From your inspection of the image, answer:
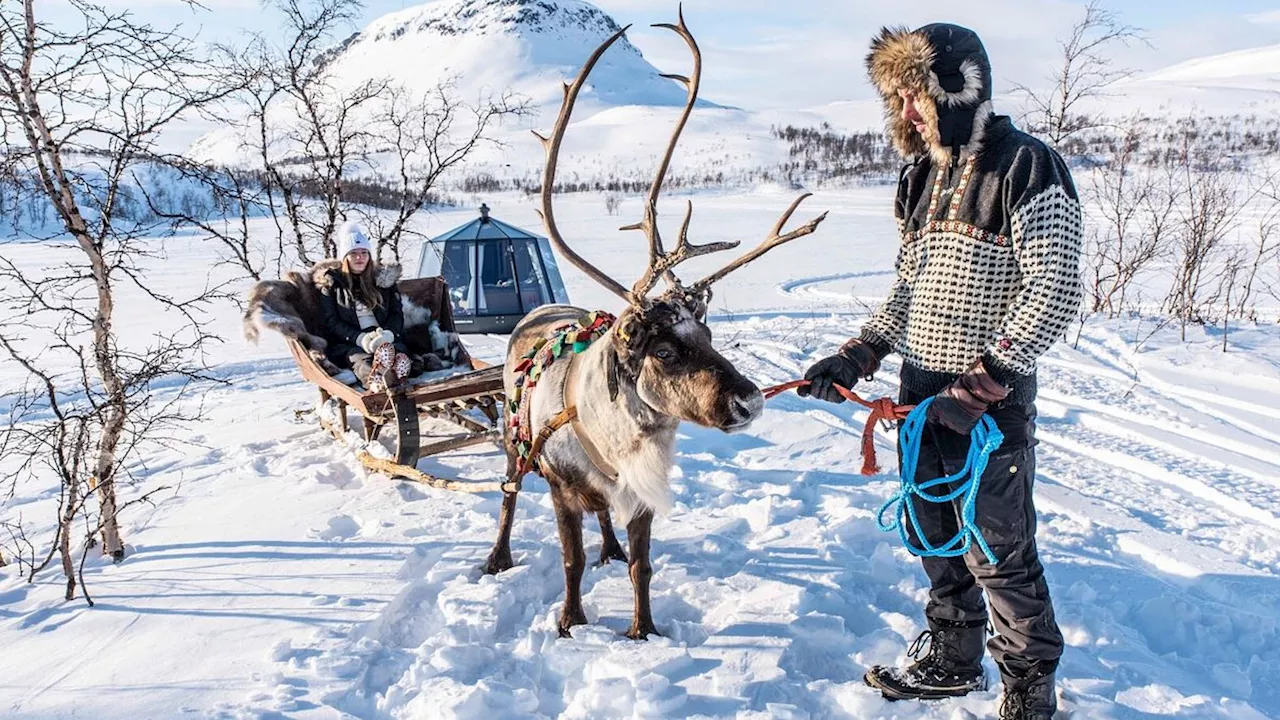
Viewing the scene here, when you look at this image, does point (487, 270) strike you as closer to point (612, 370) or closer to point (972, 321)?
point (612, 370)

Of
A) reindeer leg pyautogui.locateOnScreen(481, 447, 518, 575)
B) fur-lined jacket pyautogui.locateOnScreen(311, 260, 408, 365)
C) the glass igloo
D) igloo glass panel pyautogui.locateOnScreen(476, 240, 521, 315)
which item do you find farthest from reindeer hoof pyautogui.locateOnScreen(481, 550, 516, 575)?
igloo glass panel pyautogui.locateOnScreen(476, 240, 521, 315)

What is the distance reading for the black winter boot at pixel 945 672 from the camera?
266 centimetres

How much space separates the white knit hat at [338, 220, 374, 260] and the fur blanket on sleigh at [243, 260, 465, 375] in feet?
0.69

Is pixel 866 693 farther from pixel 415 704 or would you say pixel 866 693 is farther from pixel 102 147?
pixel 102 147

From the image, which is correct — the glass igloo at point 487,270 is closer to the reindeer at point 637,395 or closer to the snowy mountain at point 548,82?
the reindeer at point 637,395

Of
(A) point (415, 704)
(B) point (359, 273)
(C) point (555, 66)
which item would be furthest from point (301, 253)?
(C) point (555, 66)

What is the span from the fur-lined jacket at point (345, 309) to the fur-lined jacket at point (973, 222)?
14.4 feet

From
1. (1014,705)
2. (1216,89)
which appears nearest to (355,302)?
(1014,705)

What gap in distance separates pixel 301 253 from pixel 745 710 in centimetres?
741

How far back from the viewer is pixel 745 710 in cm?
264

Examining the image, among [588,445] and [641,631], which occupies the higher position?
[588,445]

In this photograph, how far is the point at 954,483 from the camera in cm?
253

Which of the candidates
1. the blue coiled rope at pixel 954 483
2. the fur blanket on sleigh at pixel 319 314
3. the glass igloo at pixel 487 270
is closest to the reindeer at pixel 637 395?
the blue coiled rope at pixel 954 483

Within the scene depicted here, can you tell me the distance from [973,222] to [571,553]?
206 cm
